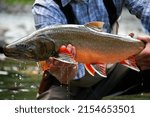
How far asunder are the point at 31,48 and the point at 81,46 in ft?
0.46

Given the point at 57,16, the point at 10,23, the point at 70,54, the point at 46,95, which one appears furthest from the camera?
the point at 10,23

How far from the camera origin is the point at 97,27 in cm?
168

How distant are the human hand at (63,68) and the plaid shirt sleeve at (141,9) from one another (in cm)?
28

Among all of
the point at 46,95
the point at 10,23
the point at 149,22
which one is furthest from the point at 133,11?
the point at 10,23

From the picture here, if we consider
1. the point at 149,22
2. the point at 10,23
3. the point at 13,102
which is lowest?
the point at 10,23

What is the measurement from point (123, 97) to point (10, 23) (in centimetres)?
221

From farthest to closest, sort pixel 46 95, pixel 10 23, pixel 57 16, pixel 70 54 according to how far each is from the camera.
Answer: pixel 10 23
pixel 46 95
pixel 57 16
pixel 70 54

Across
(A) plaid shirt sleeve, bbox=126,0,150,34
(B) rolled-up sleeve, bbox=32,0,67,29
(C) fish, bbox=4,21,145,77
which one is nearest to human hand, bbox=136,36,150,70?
(C) fish, bbox=4,21,145,77

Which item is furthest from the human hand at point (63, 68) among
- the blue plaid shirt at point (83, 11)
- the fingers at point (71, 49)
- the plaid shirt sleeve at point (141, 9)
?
the plaid shirt sleeve at point (141, 9)

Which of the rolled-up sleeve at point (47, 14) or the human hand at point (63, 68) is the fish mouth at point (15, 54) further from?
the rolled-up sleeve at point (47, 14)

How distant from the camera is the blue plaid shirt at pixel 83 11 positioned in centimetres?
193

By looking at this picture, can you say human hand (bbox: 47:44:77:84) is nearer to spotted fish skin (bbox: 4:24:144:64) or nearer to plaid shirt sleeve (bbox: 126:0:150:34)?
spotted fish skin (bbox: 4:24:144:64)

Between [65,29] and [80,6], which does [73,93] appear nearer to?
[80,6]

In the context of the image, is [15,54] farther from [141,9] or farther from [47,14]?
[141,9]
